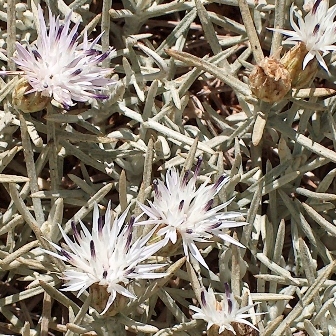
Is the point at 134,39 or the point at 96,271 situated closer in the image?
the point at 96,271

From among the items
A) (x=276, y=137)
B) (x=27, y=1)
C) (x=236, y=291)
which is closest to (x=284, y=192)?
(x=276, y=137)

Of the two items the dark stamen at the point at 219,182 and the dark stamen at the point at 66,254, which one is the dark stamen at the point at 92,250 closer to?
the dark stamen at the point at 66,254

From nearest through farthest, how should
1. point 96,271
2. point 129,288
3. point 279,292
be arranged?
point 96,271 → point 129,288 → point 279,292

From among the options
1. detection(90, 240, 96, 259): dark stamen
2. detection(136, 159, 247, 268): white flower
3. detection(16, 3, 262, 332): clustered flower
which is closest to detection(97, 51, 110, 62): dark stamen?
detection(16, 3, 262, 332): clustered flower

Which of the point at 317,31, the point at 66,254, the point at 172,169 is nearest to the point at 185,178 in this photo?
the point at 172,169

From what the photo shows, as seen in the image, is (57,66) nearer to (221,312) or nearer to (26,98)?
(26,98)

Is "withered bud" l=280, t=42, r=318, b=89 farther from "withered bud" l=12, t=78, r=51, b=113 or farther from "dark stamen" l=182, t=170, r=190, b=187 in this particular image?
"withered bud" l=12, t=78, r=51, b=113

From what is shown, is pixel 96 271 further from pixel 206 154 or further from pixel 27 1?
pixel 27 1
